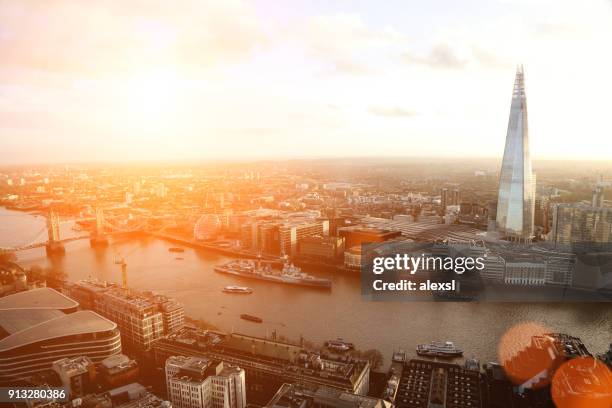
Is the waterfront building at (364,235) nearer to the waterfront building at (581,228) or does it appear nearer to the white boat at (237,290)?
the white boat at (237,290)

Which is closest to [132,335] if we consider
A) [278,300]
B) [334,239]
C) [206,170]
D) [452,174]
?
[278,300]

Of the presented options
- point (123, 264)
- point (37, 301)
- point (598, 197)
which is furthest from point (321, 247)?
point (598, 197)

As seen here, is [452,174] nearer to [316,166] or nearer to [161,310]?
[316,166]

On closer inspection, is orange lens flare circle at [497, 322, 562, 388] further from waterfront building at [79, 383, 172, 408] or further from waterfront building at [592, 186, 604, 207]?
waterfront building at [592, 186, 604, 207]

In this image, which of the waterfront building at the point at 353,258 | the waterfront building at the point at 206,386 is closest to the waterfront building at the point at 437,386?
the waterfront building at the point at 206,386

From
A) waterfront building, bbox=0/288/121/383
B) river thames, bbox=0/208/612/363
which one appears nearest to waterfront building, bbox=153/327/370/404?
waterfront building, bbox=0/288/121/383

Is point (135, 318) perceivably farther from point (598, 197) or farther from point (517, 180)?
point (598, 197)
